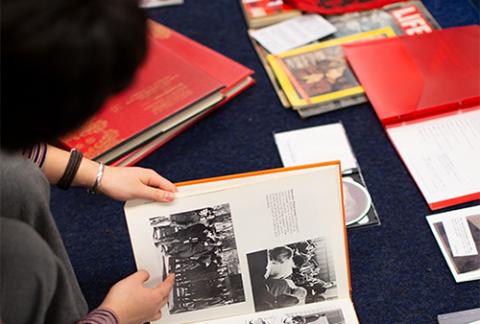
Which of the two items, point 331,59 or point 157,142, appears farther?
point 331,59

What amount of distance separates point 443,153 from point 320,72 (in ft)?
1.08

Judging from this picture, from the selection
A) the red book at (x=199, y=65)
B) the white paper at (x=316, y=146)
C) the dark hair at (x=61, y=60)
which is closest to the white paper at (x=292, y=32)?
the red book at (x=199, y=65)

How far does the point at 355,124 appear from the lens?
1.29m

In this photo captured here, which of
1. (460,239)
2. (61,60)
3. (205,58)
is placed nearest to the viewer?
(61,60)

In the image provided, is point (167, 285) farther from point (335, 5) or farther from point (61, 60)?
point (335, 5)

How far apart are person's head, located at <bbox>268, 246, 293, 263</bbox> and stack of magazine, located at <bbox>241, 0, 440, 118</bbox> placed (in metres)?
0.43

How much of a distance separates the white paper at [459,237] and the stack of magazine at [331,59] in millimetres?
348

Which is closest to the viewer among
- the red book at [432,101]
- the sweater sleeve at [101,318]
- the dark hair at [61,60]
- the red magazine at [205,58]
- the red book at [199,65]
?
the dark hair at [61,60]

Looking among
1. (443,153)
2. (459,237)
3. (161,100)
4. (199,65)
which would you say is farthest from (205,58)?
(459,237)

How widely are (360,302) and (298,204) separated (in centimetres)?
22

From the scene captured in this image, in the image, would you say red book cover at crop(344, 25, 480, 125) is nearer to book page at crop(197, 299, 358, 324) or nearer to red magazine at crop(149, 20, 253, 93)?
red magazine at crop(149, 20, 253, 93)

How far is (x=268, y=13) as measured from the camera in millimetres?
1515

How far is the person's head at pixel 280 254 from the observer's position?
938mm

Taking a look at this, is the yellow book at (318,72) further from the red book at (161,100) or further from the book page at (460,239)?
the book page at (460,239)
